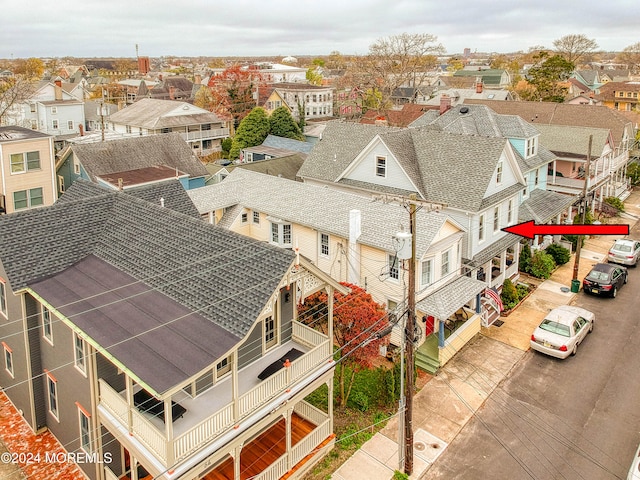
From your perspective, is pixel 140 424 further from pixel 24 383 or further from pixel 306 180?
pixel 306 180

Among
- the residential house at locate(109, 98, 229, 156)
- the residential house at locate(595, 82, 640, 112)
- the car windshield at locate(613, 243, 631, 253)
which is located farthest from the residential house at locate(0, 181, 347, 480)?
the residential house at locate(595, 82, 640, 112)

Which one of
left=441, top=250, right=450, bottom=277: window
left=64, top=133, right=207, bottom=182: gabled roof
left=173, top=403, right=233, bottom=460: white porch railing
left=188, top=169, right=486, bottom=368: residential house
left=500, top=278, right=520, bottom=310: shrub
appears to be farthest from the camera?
left=64, top=133, right=207, bottom=182: gabled roof

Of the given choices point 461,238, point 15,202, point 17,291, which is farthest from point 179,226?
point 15,202

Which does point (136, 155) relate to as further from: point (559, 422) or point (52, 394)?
point (559, 422)

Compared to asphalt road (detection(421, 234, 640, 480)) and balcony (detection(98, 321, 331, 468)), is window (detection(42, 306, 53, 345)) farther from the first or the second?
asphalt road (detection(421, 234, 640, 480))

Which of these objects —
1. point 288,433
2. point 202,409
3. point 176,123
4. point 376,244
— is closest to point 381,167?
point 376,244
